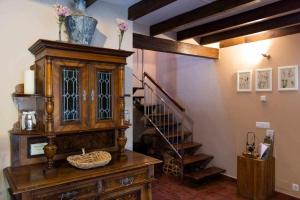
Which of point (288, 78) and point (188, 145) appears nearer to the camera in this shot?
point (288, 78)

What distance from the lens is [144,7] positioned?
2.73m

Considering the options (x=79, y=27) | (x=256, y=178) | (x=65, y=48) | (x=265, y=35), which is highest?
(x=265, y=35)

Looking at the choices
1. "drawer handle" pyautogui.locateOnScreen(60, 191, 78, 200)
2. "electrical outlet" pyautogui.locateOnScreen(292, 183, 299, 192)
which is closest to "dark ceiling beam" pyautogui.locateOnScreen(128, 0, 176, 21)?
"drawer handle" pyautogui.locateOnScreen(60, 191, 78, 200)

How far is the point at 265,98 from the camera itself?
3812 millimetres

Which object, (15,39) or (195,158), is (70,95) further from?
(195,158)

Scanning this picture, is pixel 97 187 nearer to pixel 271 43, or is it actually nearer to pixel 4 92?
pixel 4 92

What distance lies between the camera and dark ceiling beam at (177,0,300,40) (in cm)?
273

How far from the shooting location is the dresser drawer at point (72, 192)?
5.91 ft

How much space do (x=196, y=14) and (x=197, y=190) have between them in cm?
268

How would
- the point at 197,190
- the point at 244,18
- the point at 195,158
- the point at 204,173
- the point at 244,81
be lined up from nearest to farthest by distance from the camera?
the point at 244,18, the point at 197,190, the point at 244,81, the point at 204,173, the point at 195,158

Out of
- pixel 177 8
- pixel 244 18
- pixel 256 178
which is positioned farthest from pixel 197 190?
pixel 177 8

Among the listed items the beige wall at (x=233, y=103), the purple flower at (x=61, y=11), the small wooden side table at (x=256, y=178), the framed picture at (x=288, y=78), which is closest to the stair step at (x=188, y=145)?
the beige wall at (x=233, y=103)

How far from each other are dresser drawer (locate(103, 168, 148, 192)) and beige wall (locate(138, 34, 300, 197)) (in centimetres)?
239

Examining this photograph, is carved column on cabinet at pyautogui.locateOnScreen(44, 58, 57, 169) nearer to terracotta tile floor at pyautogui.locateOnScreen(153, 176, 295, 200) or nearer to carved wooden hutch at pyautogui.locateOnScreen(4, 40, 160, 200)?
carved wooden hutch at pyautogui.locateOnScreen(4, 40, 160, 200)
